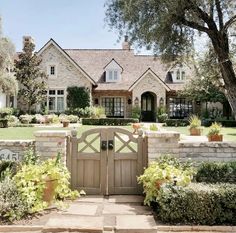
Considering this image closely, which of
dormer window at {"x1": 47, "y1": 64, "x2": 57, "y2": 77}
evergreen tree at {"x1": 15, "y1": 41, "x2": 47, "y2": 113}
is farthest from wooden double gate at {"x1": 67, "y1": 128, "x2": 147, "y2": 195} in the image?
dormer window at {"x1": 47, "y1": 64, "x2": 57, "y2": 77}

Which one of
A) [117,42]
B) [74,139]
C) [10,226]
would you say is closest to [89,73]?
[117,42]

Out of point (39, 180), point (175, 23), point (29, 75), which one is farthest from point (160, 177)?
point (29, 75)

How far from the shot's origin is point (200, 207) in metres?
6.70

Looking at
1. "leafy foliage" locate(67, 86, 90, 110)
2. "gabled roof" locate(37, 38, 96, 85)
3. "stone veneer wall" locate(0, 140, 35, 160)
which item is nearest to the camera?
"stone veneer wall" locate(0, 140, 35, 160)

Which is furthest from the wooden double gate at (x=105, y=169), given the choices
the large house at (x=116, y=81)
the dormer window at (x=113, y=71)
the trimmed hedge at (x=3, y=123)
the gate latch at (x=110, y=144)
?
the dormer window at (x=113, y=71)

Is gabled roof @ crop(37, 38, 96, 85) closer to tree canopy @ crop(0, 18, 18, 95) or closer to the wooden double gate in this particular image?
tree canopy @ crop(0, 18, 18, 95)

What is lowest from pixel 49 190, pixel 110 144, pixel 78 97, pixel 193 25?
pixel 49 190

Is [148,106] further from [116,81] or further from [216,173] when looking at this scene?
[216,173]

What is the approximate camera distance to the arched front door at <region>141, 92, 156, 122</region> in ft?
126

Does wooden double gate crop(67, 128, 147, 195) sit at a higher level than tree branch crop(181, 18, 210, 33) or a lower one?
lower

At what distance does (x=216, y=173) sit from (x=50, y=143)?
3603 mm

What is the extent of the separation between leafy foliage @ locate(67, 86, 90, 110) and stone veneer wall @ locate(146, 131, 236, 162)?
91.9ft

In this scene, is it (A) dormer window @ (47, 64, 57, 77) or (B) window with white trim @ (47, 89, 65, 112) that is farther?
(B) window with white trim @ (47, 89, 65, 112)

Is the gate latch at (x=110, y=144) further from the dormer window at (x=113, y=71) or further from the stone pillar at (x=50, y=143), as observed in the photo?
the dormer window at (x=113, y=71)
